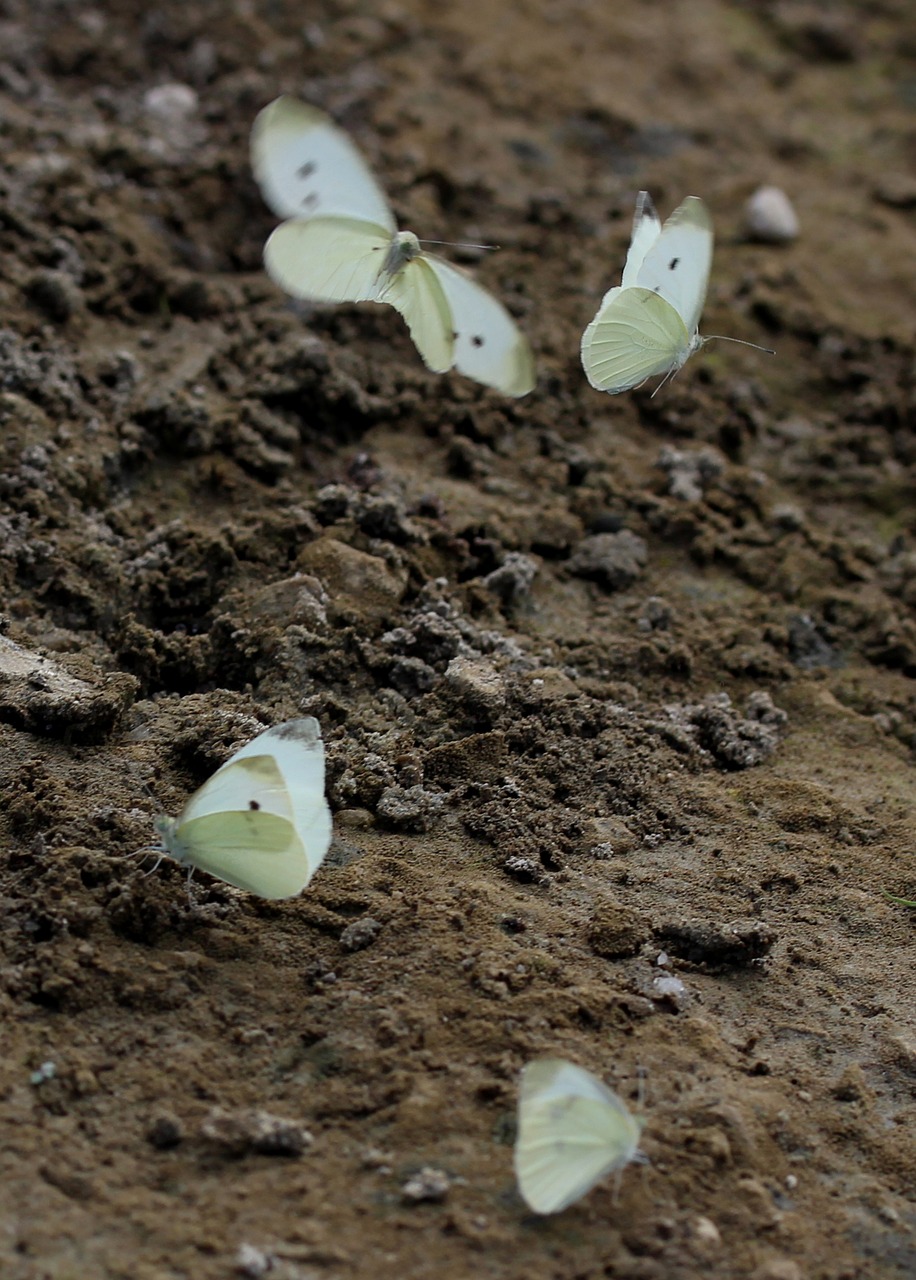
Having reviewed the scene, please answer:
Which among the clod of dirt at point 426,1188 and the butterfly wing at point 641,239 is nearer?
the clod of dirt at point 426,1188

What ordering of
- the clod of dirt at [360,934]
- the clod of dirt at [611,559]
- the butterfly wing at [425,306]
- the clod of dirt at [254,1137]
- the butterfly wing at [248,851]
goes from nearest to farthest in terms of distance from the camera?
1. the clod of dirt at [254,1137]
2. the butterfly wing at [248,851]
3. the clod of dirt at [360,934]
4. the butterfly wing at [425,306]
5. the clod of dirt at [611,559]

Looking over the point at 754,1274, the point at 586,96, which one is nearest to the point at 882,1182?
the point at 754,1274

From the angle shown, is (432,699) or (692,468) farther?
(692,468)

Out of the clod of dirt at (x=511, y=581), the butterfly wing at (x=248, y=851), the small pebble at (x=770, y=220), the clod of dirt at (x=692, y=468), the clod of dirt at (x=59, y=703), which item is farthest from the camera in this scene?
the small pebble at (x=770, y=220)

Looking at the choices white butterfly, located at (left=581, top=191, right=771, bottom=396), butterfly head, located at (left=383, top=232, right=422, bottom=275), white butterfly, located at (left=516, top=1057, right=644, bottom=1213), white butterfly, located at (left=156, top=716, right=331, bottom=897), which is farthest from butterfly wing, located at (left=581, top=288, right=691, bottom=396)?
white butterfly, located at (left=516, top=1057, right=644, bottom=1213)

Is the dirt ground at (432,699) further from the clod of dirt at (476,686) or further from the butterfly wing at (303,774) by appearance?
the butterfly wing at (303,774)

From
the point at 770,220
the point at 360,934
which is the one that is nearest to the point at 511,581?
the point at 360,934

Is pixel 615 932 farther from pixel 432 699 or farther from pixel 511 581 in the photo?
pixel 511 581

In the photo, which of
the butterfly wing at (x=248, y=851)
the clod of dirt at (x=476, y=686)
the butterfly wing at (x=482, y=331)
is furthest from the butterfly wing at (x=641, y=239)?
the butterfly wing at (x=248, y=851)
